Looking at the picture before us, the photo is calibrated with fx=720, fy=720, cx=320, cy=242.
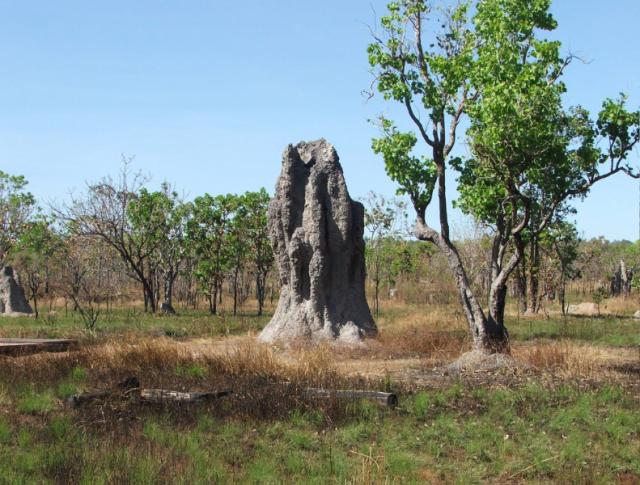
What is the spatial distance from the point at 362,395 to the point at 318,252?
25.7ft

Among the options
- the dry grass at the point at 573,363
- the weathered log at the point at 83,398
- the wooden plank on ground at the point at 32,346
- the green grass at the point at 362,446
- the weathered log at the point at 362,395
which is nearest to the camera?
the green grass at the point at 362,446

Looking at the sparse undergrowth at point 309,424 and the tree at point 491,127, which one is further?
the tree at point 491,127

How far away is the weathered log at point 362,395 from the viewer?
30.1 ft

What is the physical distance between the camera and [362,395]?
9.29m

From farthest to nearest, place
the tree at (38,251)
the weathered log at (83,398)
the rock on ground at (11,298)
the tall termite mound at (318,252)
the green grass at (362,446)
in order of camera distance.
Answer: the tree at (38,251) < the rock on ground at (11,298) < the tall termite mound at (318,252) < the weathered log at (83,398) < the green grass at (362,446)

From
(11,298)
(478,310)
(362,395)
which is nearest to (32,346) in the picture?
(362,395)

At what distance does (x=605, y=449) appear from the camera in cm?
773

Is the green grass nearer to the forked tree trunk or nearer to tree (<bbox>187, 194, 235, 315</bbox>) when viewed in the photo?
the forked tree trunk

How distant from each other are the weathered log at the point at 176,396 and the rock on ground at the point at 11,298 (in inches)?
772

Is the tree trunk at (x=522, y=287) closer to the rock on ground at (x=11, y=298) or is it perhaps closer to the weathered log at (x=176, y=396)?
the rock on ground at (x=11, y=298)

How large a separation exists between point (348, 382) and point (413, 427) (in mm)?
1955

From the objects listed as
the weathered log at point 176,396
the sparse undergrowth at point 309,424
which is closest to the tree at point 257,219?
the sparse undergrowth at point 309,424

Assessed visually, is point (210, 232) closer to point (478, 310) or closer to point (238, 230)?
point (238, 230)

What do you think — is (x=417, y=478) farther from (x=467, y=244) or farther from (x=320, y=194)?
(x=467, y=244)
